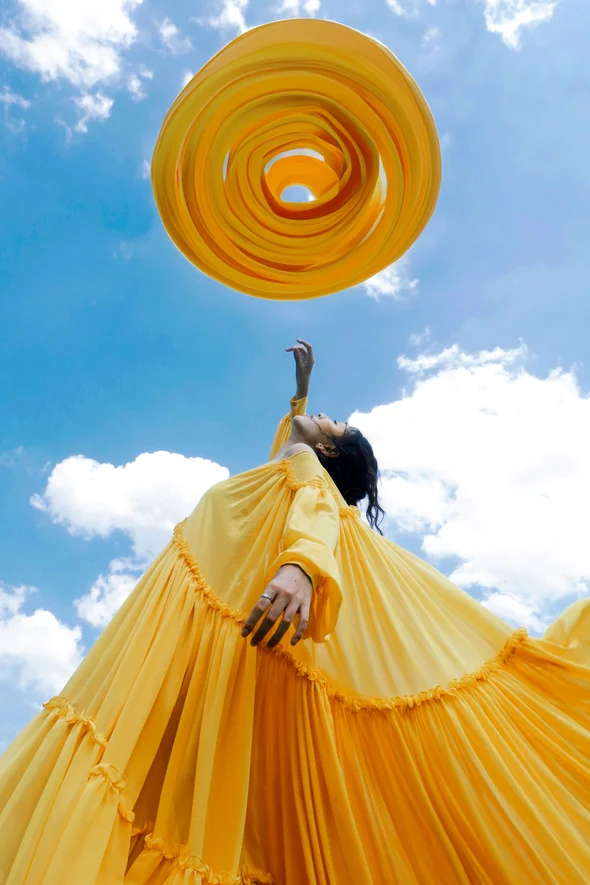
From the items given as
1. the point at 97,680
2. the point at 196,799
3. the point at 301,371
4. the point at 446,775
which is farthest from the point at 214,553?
the point at 301,371

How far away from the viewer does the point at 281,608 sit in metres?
2.11

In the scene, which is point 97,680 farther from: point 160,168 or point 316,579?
point 160,168

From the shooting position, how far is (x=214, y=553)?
289 cm

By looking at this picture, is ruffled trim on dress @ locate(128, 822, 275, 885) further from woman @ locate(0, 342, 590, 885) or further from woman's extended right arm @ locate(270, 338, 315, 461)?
woman's extended right arm @ locate(270, 338, 315, 461)

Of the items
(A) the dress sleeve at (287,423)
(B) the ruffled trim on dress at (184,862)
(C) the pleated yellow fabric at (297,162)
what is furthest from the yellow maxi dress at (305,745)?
(C) the pleated yellow fabric at (297,162)

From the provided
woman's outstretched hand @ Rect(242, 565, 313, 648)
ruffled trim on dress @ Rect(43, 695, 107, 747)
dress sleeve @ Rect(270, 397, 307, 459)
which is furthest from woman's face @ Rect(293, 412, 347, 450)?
ruffled trim on dress @ Rect(43, 695, 107, 747)

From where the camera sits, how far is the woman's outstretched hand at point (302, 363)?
4.34 m

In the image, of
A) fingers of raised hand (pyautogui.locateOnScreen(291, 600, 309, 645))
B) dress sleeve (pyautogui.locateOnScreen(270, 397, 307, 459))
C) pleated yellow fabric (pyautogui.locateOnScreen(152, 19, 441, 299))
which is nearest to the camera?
fingers of raised hand (pyautogui.locateOnScreen(291, 600, 309, 645))

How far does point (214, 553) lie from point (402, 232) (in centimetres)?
199

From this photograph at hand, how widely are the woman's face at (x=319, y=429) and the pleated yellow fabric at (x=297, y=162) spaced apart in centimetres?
73

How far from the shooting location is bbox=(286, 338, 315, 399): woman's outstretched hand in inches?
171

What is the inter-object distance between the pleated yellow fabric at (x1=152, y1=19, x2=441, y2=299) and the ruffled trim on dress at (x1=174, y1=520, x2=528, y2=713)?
6.13 feet

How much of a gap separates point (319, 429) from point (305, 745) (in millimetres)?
1855

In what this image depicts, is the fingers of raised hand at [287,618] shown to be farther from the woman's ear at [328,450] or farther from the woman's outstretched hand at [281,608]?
the woman's ear at [328,450]
